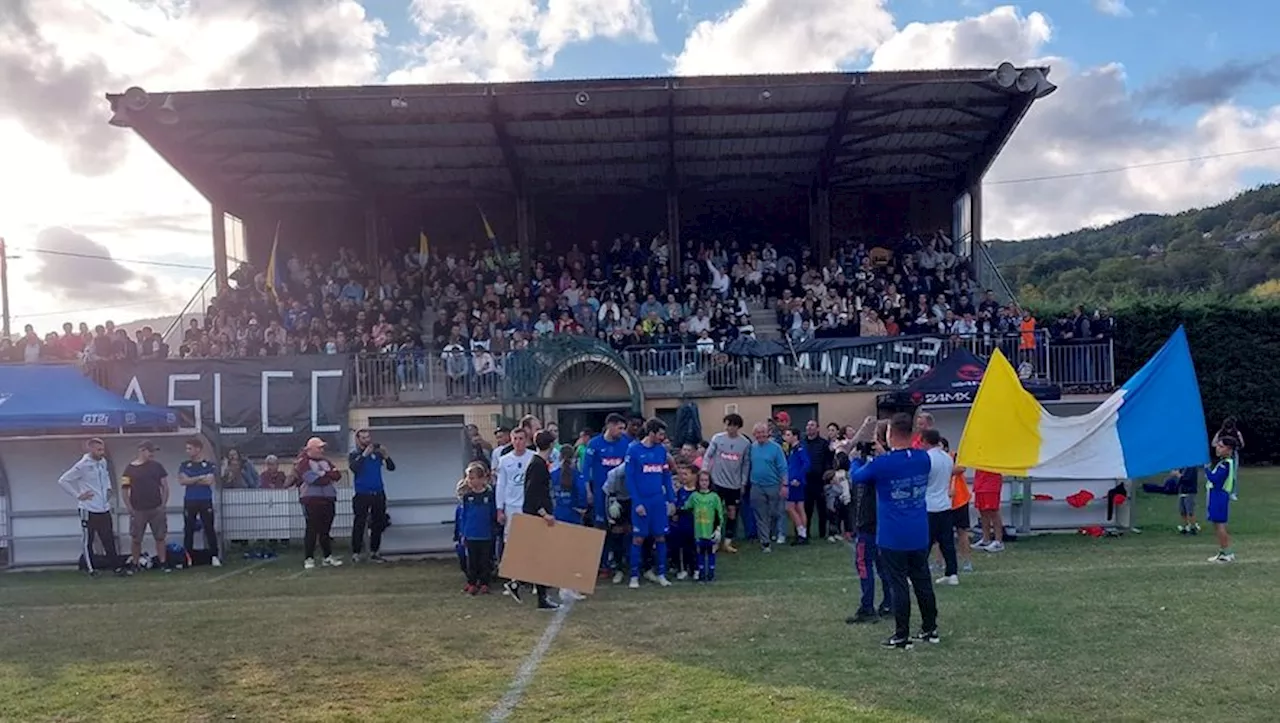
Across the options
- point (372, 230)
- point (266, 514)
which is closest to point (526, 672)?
point (266, 514)

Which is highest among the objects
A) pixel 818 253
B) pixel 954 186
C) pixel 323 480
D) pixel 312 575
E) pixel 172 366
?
pixel 954 186

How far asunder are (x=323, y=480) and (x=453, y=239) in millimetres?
20671

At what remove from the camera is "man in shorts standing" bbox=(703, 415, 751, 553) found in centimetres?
1379

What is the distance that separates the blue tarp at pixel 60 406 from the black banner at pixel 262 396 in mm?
5458

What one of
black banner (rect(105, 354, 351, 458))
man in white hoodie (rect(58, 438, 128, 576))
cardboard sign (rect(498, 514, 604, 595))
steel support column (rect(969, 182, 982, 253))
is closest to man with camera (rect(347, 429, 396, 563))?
man in white hoodie (rect(58, 438, 128, 576))

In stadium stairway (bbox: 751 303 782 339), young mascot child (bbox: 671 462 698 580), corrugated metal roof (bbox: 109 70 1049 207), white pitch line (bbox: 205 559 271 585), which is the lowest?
white pitch line (bbox: 205 559 271 585)

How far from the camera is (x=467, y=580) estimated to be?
37.8 feet

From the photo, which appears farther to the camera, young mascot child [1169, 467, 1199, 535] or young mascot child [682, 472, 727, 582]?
young mascot child [1169, 467, 1199, 535]

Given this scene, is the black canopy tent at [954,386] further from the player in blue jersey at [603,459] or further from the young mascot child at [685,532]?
the player in blue jersey at [603,459]

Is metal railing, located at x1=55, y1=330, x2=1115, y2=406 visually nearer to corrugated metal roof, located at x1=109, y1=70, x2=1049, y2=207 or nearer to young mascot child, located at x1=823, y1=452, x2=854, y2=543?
corrugated metal roof, located at x1=109, y1=70, x2=1049, y2=207

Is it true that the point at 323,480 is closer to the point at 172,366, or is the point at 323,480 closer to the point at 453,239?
the point at 172,366

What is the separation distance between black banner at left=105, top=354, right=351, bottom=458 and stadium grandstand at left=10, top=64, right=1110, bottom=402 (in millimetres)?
1622

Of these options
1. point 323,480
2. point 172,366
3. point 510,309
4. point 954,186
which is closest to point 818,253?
point 954,186

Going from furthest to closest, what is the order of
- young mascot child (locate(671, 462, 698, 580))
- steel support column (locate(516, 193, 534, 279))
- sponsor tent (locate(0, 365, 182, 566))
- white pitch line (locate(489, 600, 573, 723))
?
steel support column (locate(516, 193, 534, 279)) < sponsor tent (locate(0, 365, 182, 566)) < young mascot child (locate(671, 462, 698, 580)) < white pitch line (locate(489, 600, 573, 723))
